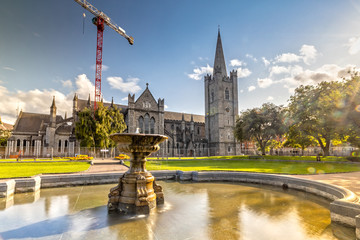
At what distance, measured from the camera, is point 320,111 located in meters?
24.5

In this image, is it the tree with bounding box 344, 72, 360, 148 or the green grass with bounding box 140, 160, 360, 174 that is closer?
the green grass with bounding box 140, 160, 360, 174

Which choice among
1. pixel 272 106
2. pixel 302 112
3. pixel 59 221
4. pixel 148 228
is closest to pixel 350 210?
pixel 148 228

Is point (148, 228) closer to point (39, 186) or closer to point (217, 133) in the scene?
point (39, 186)

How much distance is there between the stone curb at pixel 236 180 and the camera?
5562 mm

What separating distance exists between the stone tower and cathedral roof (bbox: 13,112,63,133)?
140 feet

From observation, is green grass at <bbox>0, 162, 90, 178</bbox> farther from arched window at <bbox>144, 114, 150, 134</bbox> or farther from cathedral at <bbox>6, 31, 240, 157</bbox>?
arched window at <bbox>144, 114, 150, 134</bbox>

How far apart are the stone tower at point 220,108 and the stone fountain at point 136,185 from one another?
52467 mm

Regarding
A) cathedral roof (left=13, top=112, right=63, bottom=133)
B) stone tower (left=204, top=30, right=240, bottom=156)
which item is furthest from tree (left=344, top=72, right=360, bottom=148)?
cathedral roof (left=13, top=112, right=63, bottom=133)

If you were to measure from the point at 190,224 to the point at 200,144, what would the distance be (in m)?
54.9

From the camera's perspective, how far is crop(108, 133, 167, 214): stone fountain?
6.91 meters

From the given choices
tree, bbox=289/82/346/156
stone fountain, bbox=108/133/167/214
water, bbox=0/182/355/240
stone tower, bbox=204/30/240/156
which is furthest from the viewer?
stone tower, bbox=204/30/240/156

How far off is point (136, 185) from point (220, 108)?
55976 mm

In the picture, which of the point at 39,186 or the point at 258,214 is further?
the point at 39,186

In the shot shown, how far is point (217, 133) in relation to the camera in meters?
59.9
